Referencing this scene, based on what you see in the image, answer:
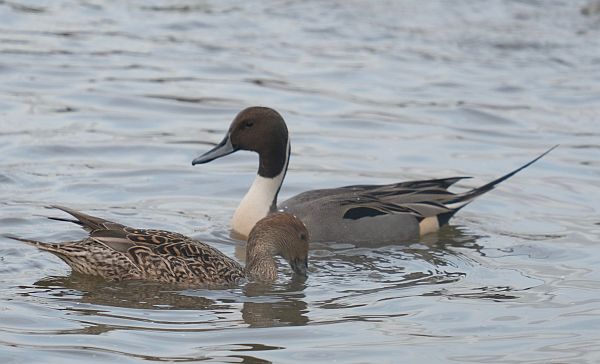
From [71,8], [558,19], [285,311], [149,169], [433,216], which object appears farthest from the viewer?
[558,19]

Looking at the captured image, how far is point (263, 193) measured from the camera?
1059 cm

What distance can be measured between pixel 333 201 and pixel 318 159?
8.26ft

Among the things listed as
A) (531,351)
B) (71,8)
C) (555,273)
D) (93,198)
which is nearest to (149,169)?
(93,198)

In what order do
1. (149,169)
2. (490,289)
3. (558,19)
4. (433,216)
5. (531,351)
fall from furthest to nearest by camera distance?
(558,19) < (149,169) < (433,216) < (490,289) < (531,351)

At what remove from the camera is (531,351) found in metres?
7.48

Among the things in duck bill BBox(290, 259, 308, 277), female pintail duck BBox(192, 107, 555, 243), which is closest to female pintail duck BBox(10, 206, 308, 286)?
duck bill BBox(290, 259, 308, 277)

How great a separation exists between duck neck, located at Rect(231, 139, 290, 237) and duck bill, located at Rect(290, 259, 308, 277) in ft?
4.86

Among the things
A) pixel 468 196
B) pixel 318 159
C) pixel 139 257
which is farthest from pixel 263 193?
pixel 318 159

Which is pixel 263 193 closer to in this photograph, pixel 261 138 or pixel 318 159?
pixel 261 138

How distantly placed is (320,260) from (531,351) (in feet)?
8.04

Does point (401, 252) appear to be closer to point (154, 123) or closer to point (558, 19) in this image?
point (154, 123)

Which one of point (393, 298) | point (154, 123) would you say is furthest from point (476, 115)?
point (393, 298)

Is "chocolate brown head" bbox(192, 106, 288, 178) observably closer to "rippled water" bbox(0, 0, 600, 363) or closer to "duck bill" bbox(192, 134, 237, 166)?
"duck bill" bbox(192, 134, 237, 166)

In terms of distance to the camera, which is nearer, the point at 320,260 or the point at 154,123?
the point at 320,260
